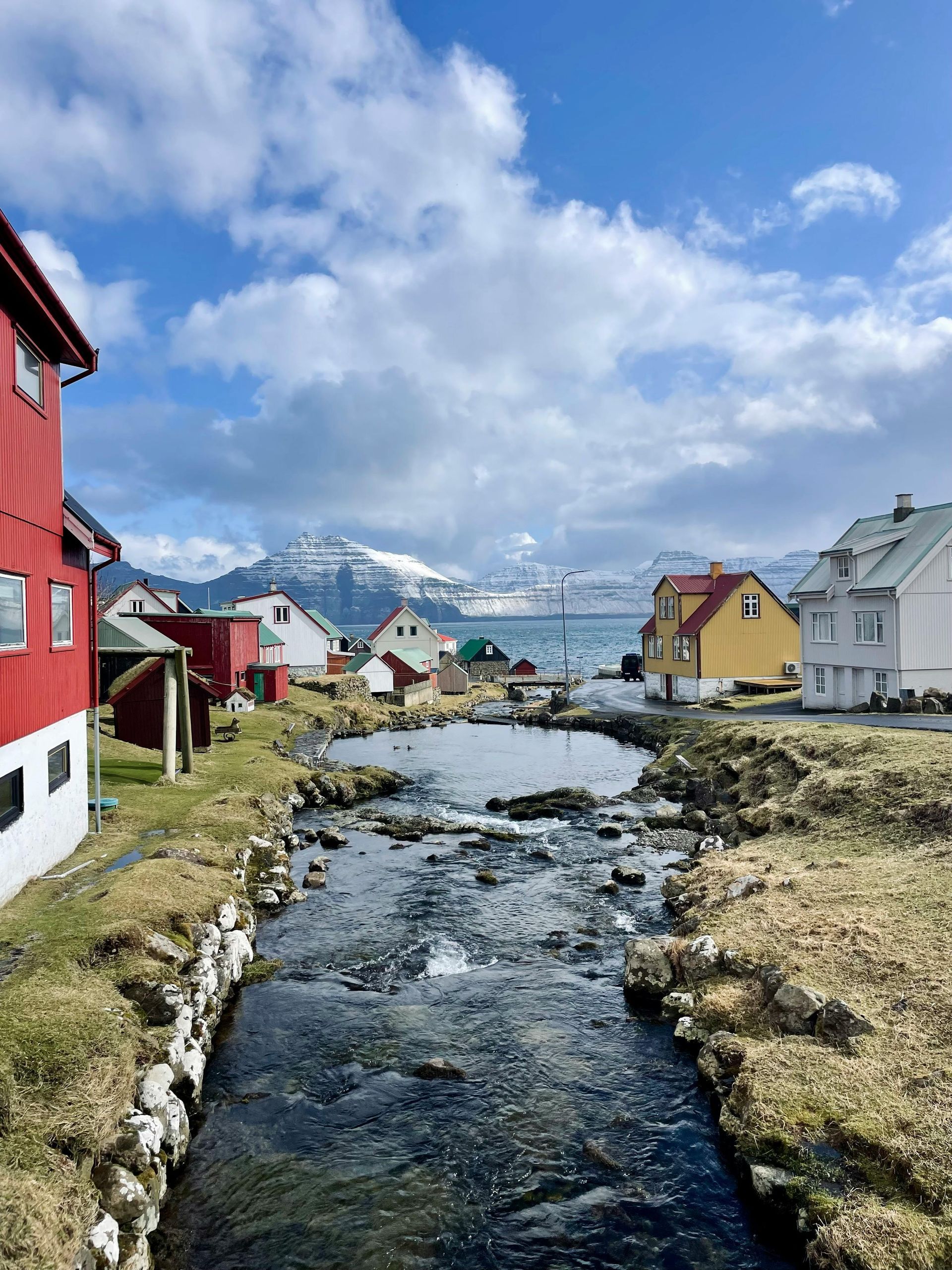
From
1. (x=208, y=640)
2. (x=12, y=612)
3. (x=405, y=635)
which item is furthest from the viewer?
(x=405, y=635)

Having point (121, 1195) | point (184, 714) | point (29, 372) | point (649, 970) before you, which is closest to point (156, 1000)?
point (121, 1195)

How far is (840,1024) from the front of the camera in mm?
12352

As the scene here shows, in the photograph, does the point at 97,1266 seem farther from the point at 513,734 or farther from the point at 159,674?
the point at 513,734

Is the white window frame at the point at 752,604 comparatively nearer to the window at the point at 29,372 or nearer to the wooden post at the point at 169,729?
the wooden post at the point at 169,729

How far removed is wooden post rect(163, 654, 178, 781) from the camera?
101 feet

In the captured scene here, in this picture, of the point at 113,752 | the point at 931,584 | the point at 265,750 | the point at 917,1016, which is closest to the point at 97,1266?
the point at 917,1016

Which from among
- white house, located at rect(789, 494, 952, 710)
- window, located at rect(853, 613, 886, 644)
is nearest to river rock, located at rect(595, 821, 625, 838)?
white house, located at rect(789, 494, 952, 710)

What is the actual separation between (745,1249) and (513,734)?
5622cm

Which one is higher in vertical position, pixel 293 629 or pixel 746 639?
pixel 293 629

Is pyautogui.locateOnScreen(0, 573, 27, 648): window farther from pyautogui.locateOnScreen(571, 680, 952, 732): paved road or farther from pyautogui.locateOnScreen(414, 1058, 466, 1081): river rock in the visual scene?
pyautogui.locateOnScreen(571, 680, 952, 732): paved road

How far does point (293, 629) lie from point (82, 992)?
76.5 metres

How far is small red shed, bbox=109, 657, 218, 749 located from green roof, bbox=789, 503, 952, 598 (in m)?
36.3

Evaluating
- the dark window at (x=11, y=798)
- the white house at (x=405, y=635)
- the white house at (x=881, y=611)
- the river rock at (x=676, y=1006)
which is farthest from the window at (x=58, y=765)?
the white house at (x=405, y=635)

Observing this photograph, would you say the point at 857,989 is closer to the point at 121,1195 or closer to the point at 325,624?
the point at 121,1195
